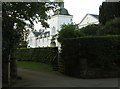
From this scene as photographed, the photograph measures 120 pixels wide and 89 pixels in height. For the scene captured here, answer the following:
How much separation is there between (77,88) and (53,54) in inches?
751

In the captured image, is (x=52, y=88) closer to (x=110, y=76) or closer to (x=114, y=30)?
(x=110, y=76)

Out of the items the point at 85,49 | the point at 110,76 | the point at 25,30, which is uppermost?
the point at 25,30

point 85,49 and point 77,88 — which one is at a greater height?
point 85,49

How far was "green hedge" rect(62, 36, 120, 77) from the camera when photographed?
71.2 feet

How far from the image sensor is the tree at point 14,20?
1662cm

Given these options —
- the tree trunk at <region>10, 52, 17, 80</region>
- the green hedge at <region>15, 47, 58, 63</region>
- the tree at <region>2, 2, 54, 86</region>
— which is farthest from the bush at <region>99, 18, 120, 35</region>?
the tree trunk at <region>10, 52, 17, 80</region>

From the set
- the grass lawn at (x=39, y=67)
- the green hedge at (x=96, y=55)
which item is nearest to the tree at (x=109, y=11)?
the grass lawn at (x=39, y=67)

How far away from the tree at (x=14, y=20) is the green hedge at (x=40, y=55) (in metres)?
10.8

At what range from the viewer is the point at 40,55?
38375mm

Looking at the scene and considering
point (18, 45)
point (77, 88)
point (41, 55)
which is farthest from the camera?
point (41, 55)

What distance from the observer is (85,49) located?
867 inches

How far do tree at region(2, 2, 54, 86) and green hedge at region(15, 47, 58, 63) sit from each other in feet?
35.3

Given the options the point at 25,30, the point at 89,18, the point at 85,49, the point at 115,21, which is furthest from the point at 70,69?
the point at 89,18

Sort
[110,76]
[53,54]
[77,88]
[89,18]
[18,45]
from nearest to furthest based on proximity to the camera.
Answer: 1. [77,88]
2. [18,45]
3. [110,76]
4. [53,54]
5. [89,18]
